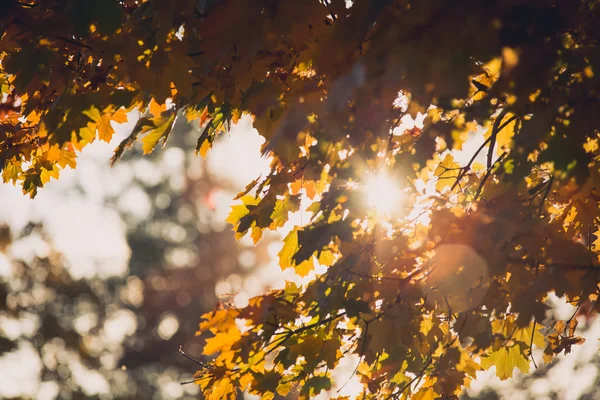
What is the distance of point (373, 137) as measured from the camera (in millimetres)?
2516

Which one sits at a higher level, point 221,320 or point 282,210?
point 282,210

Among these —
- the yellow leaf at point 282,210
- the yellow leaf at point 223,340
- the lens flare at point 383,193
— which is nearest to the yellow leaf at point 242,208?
the yellow leaf at point 282,210

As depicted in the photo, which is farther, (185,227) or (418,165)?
(185,227)

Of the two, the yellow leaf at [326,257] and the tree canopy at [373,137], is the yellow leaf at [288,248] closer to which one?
the tree canopy at [373,137]

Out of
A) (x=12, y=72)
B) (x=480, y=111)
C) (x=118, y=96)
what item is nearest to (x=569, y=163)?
(x=480, y=111)

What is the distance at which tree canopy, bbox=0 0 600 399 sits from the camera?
188 centimetres

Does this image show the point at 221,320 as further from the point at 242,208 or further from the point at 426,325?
the point at 426,325

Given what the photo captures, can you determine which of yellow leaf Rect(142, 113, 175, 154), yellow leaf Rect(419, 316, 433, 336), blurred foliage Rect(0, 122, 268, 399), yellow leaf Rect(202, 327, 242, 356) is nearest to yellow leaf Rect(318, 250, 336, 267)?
yellow leaf Rect(419, 316, 433, 336)

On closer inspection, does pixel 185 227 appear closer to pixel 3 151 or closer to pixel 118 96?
→ pixel 3 151

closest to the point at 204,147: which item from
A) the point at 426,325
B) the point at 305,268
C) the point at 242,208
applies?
the point at 242,208

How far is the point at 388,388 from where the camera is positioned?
354cm

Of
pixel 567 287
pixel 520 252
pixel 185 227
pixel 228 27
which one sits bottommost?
pixel 567 287

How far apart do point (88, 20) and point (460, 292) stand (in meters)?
2.00

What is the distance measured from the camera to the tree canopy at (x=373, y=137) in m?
1.88
